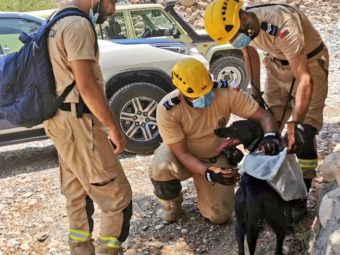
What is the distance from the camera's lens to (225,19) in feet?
9.94

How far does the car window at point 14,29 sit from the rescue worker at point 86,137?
2863mm

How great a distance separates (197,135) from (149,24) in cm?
413

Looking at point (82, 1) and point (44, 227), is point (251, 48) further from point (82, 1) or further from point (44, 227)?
point (44, 227)

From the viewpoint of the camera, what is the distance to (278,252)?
2875mm

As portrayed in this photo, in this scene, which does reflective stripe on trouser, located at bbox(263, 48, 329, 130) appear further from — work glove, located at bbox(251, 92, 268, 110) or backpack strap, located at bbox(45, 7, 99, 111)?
backpack strap, located at bbox(45, 7, 99, 111)

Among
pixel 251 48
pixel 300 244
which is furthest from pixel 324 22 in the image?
pixel 300 244

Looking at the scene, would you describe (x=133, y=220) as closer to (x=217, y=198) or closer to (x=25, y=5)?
(x=217, y=198)

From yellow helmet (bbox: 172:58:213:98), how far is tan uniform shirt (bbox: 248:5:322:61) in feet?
1.46

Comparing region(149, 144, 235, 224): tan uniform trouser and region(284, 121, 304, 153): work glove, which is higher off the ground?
region(284, 121, 304, 153): work glove

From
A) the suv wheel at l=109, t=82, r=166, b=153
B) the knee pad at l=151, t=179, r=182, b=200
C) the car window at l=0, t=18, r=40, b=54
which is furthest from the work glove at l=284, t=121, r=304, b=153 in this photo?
the car window at l=0, t=18, r=40, b=54

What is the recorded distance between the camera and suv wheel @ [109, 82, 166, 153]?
507 centimetres

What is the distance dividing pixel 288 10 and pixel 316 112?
2.54ft

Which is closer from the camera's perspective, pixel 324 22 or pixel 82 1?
pixel 82 1

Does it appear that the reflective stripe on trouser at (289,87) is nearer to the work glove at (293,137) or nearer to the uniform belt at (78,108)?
the work glove at (293,137)
